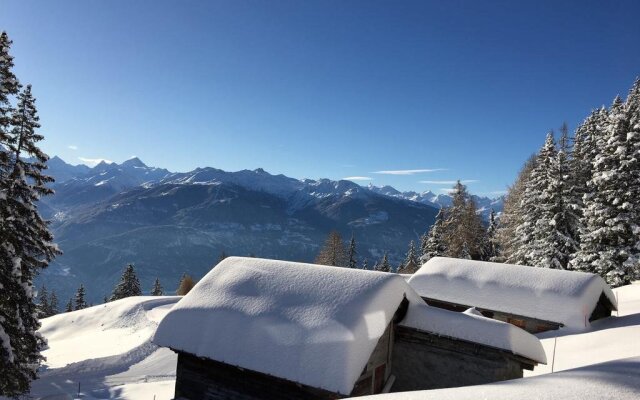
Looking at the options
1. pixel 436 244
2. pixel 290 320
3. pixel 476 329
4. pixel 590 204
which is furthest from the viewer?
pixel 436 244

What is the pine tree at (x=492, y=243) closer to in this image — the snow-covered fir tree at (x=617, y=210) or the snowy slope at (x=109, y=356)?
the snow-covered fir tree at (x=617, y=210)

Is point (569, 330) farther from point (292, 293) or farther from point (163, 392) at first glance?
point (163, 392)

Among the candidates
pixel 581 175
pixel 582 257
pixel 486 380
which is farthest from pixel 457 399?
pixel 581 175

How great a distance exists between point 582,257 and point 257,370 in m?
27.3

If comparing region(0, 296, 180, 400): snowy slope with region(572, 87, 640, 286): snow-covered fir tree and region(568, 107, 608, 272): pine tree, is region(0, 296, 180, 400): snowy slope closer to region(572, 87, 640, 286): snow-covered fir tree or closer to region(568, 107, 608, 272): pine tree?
region(572, 87, 640, 286): snow-covered fir tree

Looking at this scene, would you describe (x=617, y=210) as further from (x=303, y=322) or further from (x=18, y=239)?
(x=18, y=239)

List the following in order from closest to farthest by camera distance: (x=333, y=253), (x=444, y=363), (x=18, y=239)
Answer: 1. (x=444, y=363)
2. (x=18, y=239)
3. (x=333, y=253)

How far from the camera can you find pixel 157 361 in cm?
2775

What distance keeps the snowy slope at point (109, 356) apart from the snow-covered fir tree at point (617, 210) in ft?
93.6

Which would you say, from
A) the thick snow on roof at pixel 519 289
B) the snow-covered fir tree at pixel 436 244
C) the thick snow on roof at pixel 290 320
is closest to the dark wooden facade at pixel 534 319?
the thick snow on roof at pixel 519 289

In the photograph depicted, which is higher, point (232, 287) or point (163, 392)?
point (232, 287)

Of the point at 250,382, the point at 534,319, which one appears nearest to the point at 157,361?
the point at 250,382

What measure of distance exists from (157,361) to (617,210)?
110 feet

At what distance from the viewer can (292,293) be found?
11953 millimetres
